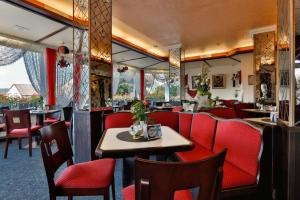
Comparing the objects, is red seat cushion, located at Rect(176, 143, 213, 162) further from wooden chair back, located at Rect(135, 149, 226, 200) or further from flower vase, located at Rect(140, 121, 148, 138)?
wooden chair back, located at Rect(135, 149, 226, 200)

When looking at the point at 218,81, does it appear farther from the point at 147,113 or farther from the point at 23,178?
the point at 23,178

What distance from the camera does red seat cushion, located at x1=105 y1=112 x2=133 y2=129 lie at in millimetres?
3113

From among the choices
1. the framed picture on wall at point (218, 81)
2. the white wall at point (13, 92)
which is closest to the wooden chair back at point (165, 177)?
the white wall at point (13, 92)

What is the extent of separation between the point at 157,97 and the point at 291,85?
11081mm

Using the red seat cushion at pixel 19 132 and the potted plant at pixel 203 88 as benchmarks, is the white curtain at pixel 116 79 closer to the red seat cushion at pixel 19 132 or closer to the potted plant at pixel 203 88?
the red seat cushion at pixel 19 132

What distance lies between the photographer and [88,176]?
1763 mm

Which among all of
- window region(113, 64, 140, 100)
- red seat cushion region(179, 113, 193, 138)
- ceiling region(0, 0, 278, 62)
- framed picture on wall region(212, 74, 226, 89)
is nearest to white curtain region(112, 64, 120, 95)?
window region(113, 64, 140, 100)

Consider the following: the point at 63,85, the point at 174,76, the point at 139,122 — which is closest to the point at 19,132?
the point at 63,85

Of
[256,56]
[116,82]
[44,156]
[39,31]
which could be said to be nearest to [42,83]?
[39,31]

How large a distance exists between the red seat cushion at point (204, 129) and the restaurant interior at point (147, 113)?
0.01 metres

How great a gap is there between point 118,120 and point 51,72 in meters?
4.47

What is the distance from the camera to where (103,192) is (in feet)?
5.48

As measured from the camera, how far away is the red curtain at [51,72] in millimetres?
6418

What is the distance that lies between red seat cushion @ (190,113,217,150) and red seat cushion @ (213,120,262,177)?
0.70ft
